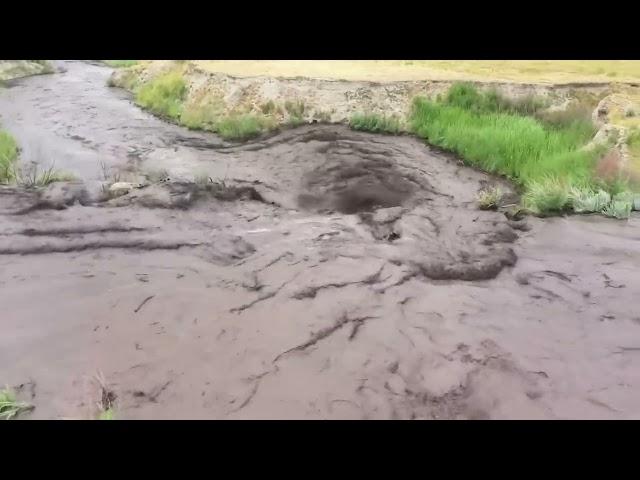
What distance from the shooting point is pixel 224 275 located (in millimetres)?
6691

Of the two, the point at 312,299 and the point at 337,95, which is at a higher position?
the point at 337,95

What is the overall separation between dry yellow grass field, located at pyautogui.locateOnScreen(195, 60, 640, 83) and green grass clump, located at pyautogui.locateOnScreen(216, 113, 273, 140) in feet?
5.15

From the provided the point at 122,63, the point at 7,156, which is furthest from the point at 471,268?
the point at 122,63

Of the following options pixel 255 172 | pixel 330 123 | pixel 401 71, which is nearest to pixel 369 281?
pixel 255 172

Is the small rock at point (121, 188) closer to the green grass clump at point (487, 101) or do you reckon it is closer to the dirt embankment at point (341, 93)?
the dirt embankment at point (341, 93)

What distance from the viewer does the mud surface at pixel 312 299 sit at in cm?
490

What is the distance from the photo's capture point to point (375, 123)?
11.4 metres

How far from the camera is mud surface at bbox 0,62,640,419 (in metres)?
4.90

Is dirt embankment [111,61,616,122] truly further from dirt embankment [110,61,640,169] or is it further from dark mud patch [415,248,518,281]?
dark mud patch [415,248,518,281]

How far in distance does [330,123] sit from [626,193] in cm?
595

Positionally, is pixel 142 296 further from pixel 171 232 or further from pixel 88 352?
pixel 171 232

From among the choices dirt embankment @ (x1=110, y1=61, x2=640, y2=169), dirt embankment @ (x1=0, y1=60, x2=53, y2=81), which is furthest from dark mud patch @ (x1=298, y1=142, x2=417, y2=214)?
dirt embankment @ (x1=0, y1=60, x2=53, y2=81)

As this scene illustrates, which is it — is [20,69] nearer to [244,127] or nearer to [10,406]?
[244,127]

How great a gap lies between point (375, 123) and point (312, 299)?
6.17 m
